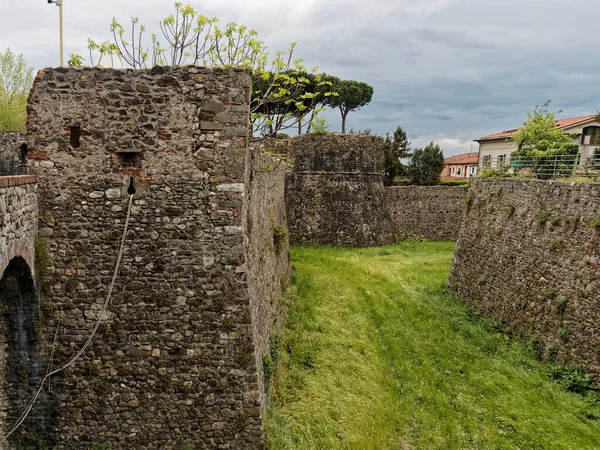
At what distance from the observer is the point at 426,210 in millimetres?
30891

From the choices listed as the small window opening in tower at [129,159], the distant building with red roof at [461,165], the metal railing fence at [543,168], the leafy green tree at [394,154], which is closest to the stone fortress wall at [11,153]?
the small window opening in tower at [129,159]

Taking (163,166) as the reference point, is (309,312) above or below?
below

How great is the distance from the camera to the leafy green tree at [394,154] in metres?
39.9

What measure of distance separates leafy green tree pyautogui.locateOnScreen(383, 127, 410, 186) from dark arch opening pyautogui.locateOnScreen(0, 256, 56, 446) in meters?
35.8

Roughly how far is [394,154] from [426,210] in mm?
10943

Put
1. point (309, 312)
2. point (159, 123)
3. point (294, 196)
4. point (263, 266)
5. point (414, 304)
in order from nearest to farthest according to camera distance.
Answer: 1. point (159, 123)
2. point (263, 266)
3. point (309, 312)
4. point (414, 304)
5. point (294, 196)

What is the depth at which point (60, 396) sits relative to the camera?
7160 mm

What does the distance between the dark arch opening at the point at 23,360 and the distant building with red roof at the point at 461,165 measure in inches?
2314

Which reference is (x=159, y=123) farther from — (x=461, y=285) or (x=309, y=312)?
(x=461, y=285)

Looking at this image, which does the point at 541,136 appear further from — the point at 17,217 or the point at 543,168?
the point at 17,217

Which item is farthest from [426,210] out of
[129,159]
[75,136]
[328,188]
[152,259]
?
[75,136]

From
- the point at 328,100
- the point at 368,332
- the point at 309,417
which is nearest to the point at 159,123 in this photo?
the point at 309,417

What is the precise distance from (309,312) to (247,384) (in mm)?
6660

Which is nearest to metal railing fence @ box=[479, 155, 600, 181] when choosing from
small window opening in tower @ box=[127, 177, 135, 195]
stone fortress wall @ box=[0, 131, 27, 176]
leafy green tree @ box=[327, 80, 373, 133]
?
small window opening in tower @ box=[127, 177, 135, 195]
